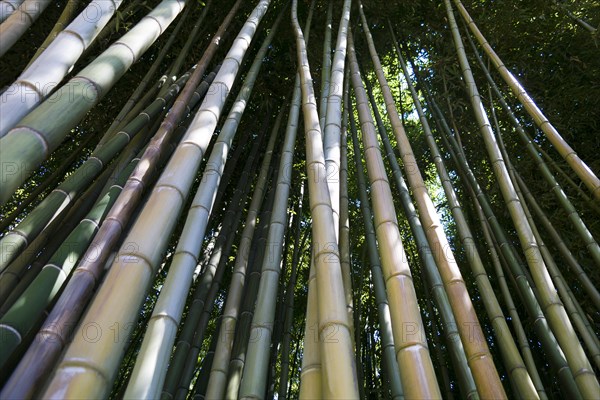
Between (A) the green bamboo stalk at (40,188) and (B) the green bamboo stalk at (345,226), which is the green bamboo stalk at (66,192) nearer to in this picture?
(A) the green bamboo stalk at (40,188)

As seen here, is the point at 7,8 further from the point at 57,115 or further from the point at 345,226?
the point at 345,226

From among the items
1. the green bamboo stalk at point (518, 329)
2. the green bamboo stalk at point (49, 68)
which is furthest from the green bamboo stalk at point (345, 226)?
the green bamboo stalk at point (49, 68)

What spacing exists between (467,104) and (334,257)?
299 centimetres

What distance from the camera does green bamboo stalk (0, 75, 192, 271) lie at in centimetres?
168

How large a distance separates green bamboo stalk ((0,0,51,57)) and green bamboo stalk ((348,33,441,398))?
1.25 m

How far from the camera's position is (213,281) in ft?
8.38

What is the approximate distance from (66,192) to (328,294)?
119 centimetres

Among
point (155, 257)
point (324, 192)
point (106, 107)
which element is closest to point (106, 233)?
point (155, 257)

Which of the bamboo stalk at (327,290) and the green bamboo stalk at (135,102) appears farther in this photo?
the green bamboo stalk at (135,102)

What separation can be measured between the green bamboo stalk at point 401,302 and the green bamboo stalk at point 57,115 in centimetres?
91

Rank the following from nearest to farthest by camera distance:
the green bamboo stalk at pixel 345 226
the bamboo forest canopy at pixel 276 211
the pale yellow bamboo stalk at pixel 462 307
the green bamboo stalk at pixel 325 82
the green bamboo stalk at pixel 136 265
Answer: the green bamboo stalk at pixel 136 265
the bamboo forest canopy at pixel 276 211
the pale yellow bamboo stalk at pixel 462 307
the green bamboo stalk at pixel 345 226
the green bamboo stalk at pixel 325 82

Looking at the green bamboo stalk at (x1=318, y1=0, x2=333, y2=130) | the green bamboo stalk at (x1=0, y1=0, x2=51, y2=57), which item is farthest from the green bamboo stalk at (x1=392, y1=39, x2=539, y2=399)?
the green bamboo stalk at (x1=0, y1=0, x2=51, y2=57)

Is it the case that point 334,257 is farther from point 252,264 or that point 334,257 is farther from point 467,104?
point 467,104

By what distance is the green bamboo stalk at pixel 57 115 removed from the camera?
3.80 ft
